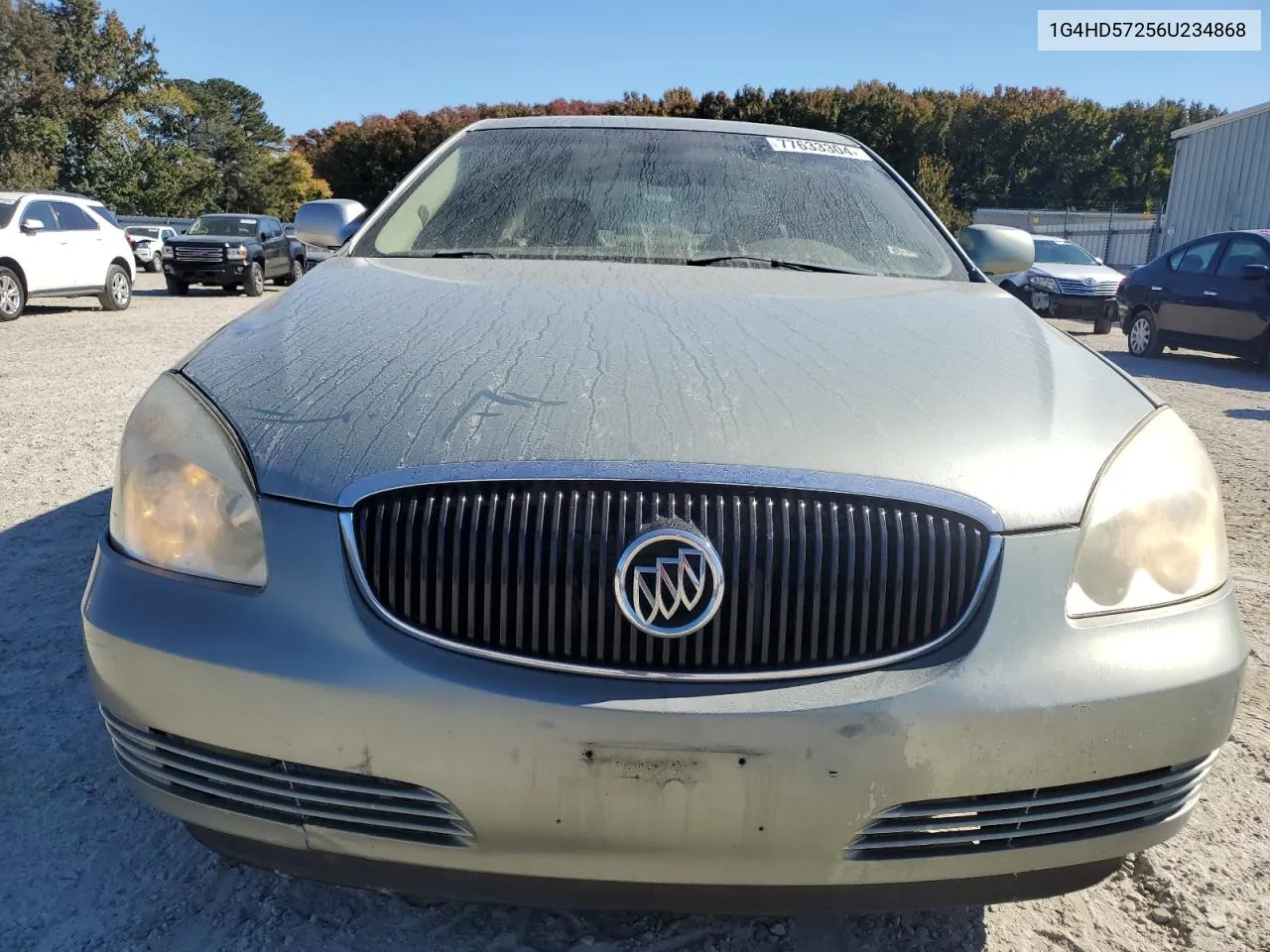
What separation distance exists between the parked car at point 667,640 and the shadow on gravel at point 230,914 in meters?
0.30

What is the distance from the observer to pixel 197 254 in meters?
16.8

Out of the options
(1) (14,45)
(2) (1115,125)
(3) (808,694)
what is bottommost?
(3) (808,694)

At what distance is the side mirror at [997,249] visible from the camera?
8.98 ft

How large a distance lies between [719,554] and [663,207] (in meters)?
1.54

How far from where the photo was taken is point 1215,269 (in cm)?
1046

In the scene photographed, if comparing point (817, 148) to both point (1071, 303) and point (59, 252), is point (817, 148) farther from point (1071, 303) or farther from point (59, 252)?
point (1071, 303)

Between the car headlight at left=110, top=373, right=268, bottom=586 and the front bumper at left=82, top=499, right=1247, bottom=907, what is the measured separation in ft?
A: 0.13

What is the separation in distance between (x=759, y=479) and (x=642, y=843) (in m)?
0.50

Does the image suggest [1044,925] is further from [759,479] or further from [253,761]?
[253,761]

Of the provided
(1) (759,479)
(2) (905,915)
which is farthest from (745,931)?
(1) (759,479)

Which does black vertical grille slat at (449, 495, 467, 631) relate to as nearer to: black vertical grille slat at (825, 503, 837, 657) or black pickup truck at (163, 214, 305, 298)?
black vertical grille slat at (825, 503, 837, 657)

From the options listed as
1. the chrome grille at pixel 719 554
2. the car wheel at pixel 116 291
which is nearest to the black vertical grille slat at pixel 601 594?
the chrome grille at pixel 719 554

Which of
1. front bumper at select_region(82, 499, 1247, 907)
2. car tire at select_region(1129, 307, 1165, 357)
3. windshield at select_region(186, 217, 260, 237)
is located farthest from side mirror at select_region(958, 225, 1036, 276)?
windshield at select_region(186, 217, 260, 237)

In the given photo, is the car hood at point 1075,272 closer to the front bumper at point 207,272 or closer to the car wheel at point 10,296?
the front bumper at point 207,272
